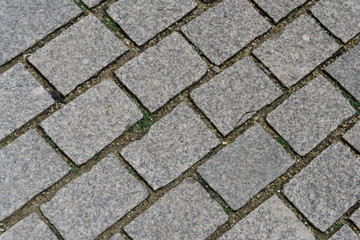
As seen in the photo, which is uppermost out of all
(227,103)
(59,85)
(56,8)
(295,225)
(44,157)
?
(56,8)

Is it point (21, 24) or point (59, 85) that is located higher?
point (21, 24)

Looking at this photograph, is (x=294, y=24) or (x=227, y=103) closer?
(x=227, y=103)

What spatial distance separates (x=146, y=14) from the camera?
306 cm

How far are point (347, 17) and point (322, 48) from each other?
29 centimetres

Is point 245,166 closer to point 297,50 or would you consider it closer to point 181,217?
point 181,217

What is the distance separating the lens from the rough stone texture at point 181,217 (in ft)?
8.70

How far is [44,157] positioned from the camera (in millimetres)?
2721

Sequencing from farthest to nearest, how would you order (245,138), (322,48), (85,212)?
1. (322,48)
2. (245,138)
3. (85,212)

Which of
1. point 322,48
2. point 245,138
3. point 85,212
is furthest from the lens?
point 322,48

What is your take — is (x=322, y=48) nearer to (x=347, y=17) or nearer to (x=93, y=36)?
(x=347, y=17)

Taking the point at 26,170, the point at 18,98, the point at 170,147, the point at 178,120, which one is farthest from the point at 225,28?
the point at 26,170

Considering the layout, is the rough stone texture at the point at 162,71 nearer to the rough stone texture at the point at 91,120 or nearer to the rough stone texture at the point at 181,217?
the rough stone texture at the point at 91,120

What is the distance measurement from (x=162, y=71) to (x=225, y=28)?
49cm

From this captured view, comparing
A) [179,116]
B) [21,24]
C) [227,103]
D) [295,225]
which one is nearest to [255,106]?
[227,103]
